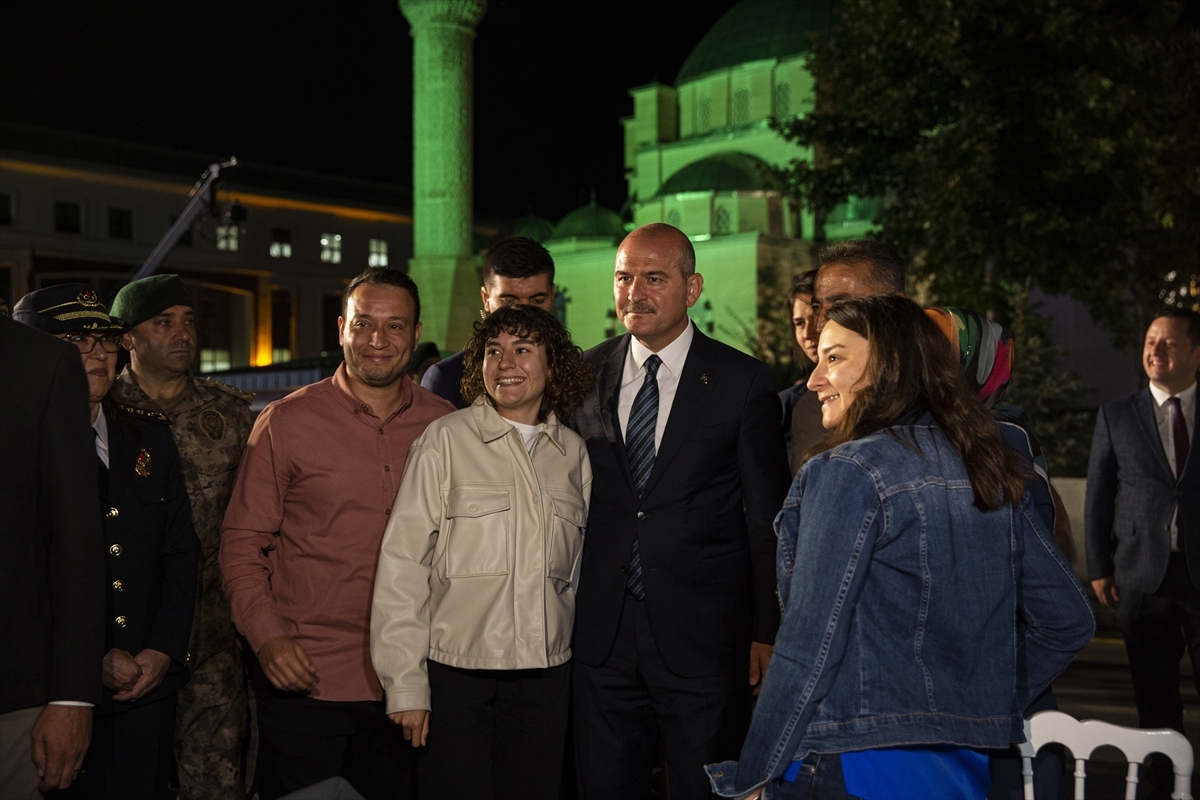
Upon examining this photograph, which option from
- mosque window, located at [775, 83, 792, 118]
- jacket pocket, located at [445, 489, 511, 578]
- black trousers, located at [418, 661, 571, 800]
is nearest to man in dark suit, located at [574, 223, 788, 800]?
black trousers, located at [418, 661, 571, 800]

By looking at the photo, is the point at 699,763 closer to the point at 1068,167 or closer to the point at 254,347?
the point at 1068,167

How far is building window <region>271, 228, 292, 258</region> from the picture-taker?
44344 mm

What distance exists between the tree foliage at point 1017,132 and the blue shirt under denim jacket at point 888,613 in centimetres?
1250

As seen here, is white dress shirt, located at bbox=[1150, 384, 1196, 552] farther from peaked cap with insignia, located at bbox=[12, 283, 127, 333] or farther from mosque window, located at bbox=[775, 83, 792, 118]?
mosque window, located at bbox=[775, 83, 792, 118]

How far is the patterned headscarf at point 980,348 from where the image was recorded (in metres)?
3.23

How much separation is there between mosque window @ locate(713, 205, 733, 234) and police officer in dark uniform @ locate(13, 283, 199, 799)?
31.6m

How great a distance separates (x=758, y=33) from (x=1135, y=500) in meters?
35.8

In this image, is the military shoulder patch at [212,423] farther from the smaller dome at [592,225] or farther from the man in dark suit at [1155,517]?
the smaller dome at [592,225]

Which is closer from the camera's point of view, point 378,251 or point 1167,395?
point 1167,395

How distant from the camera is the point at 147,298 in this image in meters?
4.40

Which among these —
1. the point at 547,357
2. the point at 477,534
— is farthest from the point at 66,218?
the point at 477,534

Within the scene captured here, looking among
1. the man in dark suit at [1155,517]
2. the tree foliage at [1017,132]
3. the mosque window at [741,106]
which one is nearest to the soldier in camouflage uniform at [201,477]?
the man in dark suit at [1155,517]

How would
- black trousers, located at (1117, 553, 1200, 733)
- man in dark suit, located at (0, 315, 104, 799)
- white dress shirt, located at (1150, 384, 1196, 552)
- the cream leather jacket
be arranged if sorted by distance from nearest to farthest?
man in dark suit, located at (0, 315, 104, 799) < the cream leather jacket < black trousers, located at (1117, 553, 1200, 733) < white dress shirt, located at (1150, 384, 1196, 552)

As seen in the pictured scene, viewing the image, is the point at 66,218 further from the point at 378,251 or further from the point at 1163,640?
the point at 1163,640
